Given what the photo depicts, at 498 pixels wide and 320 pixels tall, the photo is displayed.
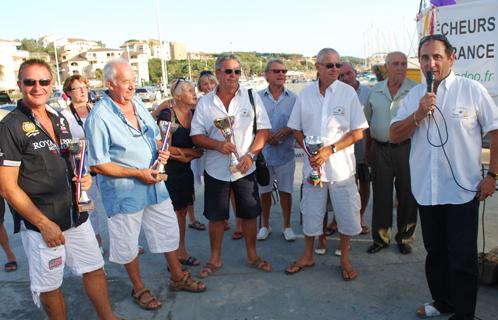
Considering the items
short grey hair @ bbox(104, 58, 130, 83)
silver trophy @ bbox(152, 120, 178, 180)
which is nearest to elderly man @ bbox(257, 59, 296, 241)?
silver trophy @ bbox(152, 120, 178, 180)

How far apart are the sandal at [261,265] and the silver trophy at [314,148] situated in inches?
38.8

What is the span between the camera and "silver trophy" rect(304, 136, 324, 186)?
3293 mm

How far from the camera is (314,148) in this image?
330cm

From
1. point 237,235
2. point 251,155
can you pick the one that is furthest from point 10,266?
point 251,155

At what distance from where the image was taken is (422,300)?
3.07 metres

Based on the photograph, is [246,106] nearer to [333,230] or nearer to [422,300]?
[333,230]

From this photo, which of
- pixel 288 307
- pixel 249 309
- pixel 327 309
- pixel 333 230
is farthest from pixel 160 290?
pixel 333 230

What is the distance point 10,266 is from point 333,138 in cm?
358

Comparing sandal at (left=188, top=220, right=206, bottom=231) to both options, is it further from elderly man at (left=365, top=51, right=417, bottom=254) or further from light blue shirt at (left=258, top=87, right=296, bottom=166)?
elderly man at (left=365, top=51, right=417, bottom=254)

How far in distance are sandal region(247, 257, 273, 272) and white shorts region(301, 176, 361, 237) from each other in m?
0.54

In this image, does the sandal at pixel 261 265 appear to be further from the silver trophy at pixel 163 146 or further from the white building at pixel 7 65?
the white building at pixel 7 65

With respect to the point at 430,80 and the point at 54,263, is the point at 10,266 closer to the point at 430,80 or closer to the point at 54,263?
the point at 54,263

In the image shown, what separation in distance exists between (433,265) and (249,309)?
4.76ft

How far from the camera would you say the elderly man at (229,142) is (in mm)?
3619
